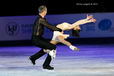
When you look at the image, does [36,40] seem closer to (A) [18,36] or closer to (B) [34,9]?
(A) [18,36]

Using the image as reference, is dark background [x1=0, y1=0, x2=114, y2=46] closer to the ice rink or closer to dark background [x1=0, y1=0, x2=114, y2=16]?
dark background [x1=0, y1=0, x2=114, y2=16]

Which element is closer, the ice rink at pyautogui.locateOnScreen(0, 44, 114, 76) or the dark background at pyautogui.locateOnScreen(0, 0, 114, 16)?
the ice rink at pyautogui.locateOnScreen(0, 44, 114, 76)

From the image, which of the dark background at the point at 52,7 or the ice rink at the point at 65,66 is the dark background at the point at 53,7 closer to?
the dark background at the point at 52,7

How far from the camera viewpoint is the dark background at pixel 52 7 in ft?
78.1

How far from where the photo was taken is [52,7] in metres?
24.0

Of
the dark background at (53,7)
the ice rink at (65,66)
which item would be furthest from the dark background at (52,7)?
the ice rink at (65,66)

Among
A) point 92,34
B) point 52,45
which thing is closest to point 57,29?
point 52,45

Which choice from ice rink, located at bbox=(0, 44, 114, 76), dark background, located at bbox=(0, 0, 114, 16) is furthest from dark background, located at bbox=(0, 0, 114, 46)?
ice rink, located at bbox=(0, 44, 114, 76)

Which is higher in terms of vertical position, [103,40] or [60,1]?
[60,1]

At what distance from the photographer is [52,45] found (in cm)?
620

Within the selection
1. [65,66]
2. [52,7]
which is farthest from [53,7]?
[65,66]

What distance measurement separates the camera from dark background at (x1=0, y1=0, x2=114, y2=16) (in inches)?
938

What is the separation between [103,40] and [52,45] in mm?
10969

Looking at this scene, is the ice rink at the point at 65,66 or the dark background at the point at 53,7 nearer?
the ice rink at the point at 65,66
